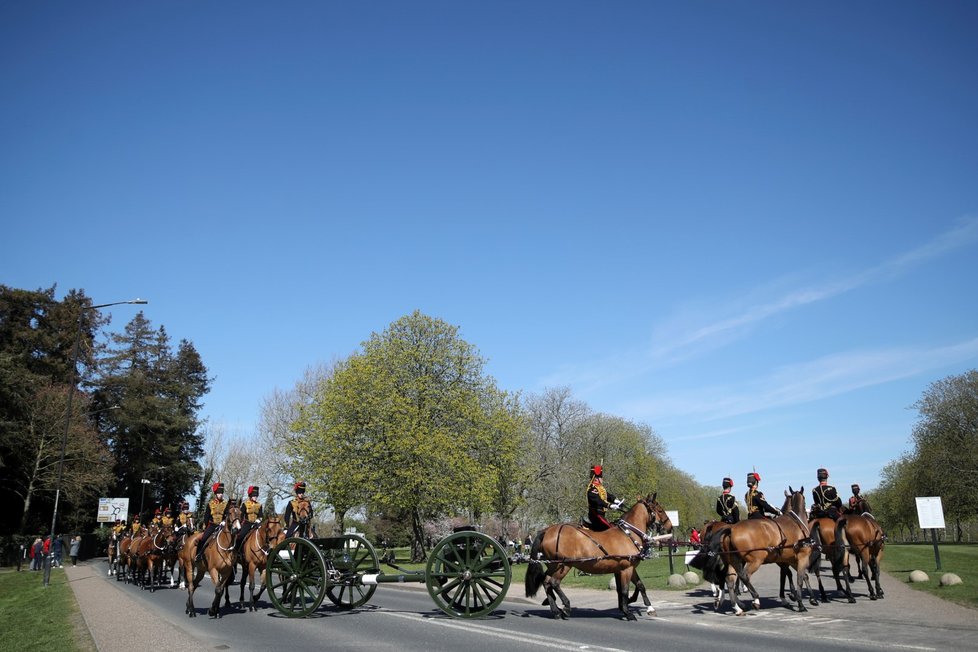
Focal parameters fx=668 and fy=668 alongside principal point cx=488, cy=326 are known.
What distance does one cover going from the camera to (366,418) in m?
39.2

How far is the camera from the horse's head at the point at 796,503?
612 inches

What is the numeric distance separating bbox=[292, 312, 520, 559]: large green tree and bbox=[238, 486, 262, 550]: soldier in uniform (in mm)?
19529

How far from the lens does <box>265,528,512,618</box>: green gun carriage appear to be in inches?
482

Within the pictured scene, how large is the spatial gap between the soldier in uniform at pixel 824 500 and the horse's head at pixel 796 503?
1837 millimetres

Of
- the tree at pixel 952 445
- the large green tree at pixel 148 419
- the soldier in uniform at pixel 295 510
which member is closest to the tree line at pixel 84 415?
the large green tree at pixel 148 419

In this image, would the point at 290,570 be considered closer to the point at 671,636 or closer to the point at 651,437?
the point at 671,636

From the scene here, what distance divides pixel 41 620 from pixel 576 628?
12569mm

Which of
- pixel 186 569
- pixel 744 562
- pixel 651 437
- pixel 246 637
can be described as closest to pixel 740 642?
pixel 744 562

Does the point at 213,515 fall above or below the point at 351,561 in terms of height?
above

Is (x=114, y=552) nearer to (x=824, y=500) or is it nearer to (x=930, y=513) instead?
Answer: (x=824, y=500)

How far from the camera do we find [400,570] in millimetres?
13320

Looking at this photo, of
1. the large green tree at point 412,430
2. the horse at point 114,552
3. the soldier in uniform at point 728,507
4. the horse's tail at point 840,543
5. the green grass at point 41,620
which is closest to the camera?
the green grass at point 41,620

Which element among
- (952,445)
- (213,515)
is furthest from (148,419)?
(952,445)

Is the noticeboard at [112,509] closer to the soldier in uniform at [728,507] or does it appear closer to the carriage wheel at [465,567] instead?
the carriage wheel at [465,567]
